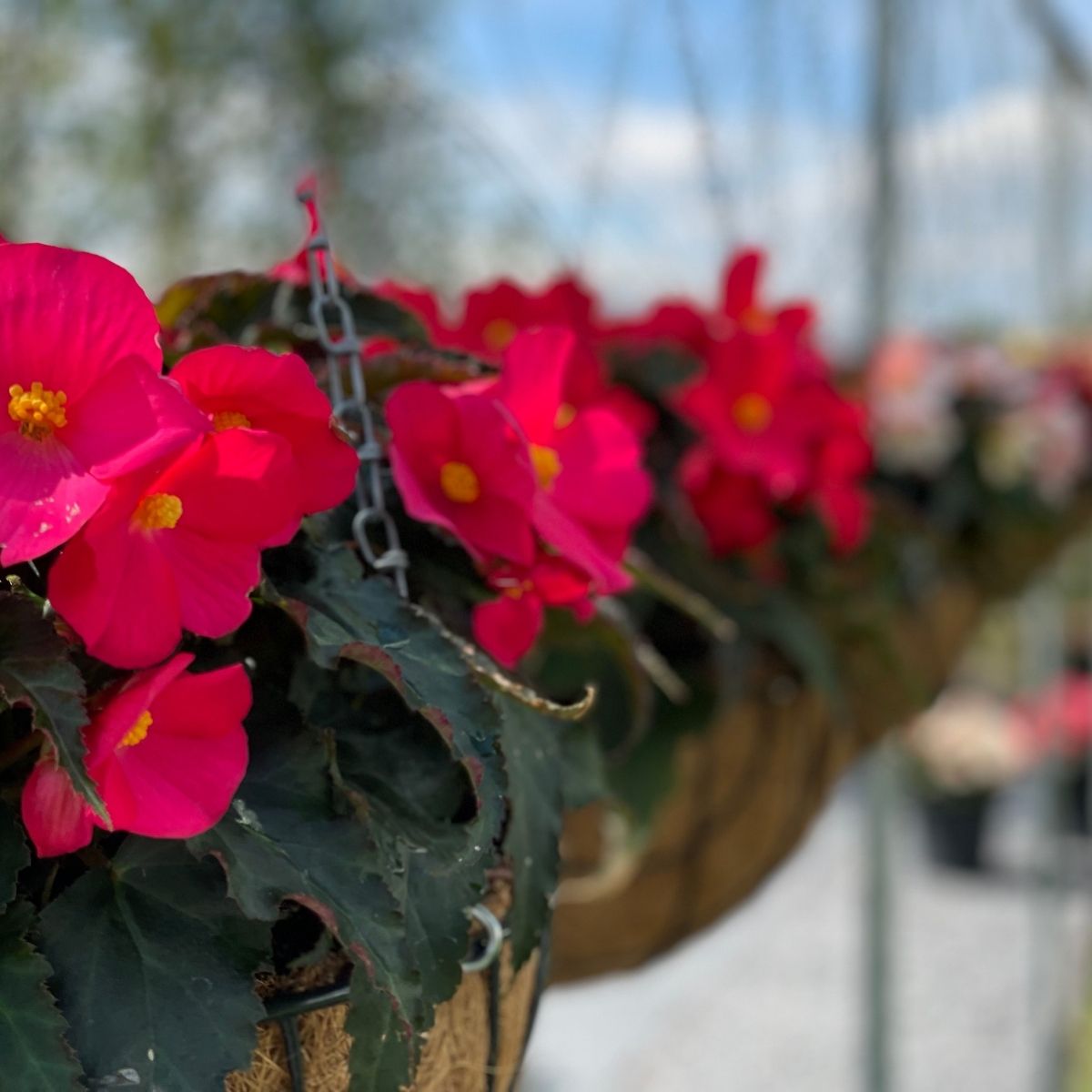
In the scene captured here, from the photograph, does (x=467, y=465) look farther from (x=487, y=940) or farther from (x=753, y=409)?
(x=753, y=409)

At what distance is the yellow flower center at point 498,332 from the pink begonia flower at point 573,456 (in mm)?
207

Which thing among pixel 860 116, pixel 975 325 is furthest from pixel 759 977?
pixel 860 116

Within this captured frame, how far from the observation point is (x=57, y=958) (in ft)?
1.04

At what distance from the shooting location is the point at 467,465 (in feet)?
1.36

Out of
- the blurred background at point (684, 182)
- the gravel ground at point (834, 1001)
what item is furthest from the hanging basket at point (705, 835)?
the gravel ground at point (834, 1001)

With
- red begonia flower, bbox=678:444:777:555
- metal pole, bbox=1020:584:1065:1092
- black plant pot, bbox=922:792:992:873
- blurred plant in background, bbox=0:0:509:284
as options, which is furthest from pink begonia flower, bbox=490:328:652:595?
black plant pot, bbox=922:792:992:873

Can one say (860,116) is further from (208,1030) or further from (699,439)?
(208,1030)

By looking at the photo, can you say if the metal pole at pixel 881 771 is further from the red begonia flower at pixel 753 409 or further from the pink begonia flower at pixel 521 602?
the pink begonia flower at pixel 521 602

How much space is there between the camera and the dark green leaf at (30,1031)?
29cm

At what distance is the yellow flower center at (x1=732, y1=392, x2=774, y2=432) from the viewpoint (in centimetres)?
82

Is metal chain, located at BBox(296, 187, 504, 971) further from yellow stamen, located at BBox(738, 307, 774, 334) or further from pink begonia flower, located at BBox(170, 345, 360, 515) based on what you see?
yellow stamen, located at BBox(738, 307, 774, 334)

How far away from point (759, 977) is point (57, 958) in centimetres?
348

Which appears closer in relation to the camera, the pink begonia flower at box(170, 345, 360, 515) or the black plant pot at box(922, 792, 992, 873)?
the pink begonia flower at box(170, 345, 360, 515)

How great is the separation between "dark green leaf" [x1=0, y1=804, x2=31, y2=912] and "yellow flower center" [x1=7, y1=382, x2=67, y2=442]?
89mm
